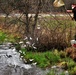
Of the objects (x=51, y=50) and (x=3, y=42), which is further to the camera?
(x=3, y=42)

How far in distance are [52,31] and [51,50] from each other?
84 cm

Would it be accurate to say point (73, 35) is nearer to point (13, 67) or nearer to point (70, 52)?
point (70, 52)

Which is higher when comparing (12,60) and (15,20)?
(15,20)

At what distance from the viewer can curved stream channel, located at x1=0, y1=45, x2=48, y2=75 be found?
1125 cm

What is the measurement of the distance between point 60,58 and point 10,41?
15.6 feet

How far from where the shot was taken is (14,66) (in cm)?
1223

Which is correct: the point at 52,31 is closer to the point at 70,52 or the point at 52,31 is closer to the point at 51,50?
the point at 51,50

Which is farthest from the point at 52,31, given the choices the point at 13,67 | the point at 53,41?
the point at 13,67

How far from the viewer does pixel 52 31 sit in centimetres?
1433

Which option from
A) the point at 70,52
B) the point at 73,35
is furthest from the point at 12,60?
the point at 73,35

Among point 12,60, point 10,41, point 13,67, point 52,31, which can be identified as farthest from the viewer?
point 10,41

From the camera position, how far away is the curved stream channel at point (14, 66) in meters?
11.3

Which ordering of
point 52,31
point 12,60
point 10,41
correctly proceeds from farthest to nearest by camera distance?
point 10,41 < point 52,31 < point 12,60

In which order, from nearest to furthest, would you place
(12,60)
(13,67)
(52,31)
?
(13,67) < (12,60) < (52,31)
